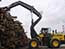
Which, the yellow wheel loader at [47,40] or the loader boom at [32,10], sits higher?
the loader boom at [32,10]

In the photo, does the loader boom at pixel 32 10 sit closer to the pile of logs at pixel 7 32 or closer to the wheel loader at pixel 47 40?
the wheel loader at pixel 47 40

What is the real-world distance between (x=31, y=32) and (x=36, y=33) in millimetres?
403

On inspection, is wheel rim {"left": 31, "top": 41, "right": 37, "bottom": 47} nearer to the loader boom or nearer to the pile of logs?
the pile of logs

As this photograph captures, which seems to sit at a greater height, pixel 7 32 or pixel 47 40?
pixel 7 32

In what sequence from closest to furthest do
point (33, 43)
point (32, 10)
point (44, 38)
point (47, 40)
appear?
point (33, 43), point (47, 40), point (44, 38), point (32, 10)

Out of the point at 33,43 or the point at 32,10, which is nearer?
the point at 33,43

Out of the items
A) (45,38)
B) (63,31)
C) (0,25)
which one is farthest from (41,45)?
(0,25)

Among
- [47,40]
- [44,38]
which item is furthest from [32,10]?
[47,40]

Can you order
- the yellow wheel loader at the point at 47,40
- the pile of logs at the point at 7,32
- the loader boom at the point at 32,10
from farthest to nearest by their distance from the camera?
the loader boom at the point at 32,10, the yellow wheel loader at the point at 47,40, the pile of logs at the point at 7,32

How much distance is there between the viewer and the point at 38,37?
22438mm

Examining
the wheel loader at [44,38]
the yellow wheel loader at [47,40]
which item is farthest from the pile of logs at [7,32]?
the yellow wheel loader at [47,40]

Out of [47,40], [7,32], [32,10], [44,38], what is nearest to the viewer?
[7,32]

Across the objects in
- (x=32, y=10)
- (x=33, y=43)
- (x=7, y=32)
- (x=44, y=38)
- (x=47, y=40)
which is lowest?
(x=33, y=43)

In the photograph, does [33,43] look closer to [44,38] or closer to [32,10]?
[44,38]
